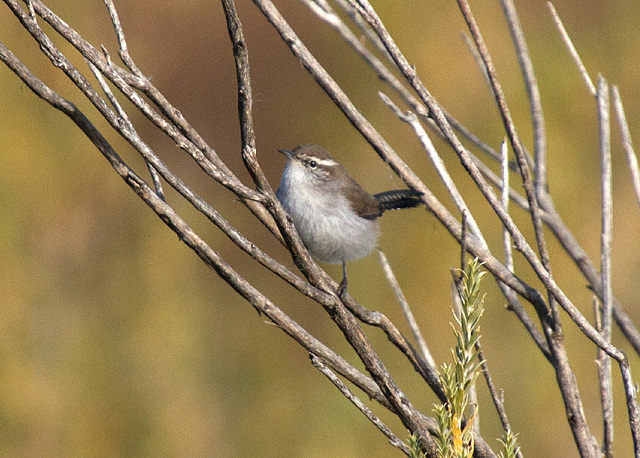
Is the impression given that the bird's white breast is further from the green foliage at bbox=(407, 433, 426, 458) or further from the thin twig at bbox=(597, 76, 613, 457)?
the green foliage at bbox=(407, 433, 426, 458)

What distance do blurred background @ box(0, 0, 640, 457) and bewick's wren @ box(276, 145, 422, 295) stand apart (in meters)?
1.08

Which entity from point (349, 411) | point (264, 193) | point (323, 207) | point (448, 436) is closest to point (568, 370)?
point (448, 436)

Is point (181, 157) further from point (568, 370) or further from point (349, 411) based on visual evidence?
point (568, 370)

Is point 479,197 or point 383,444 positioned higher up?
point 479,197

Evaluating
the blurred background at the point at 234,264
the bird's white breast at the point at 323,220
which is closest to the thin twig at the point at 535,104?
the bird's white breast at the point at 323,220

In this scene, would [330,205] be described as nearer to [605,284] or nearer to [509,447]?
[605,284]

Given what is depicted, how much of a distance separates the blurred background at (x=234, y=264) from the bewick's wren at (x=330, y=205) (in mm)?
1081

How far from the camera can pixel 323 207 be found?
3.64 m

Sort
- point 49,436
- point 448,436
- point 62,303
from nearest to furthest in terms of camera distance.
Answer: point 448,436, point 49,436, point 62,303

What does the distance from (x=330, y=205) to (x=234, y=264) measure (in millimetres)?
2005

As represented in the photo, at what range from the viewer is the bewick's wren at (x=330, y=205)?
3.54 metres

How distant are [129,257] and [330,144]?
6.04ft

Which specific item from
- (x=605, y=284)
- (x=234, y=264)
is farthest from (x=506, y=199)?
(x=234, y=264)

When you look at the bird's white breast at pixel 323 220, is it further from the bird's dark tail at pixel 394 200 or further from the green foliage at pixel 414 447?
the green foliage at pixel 414 447
